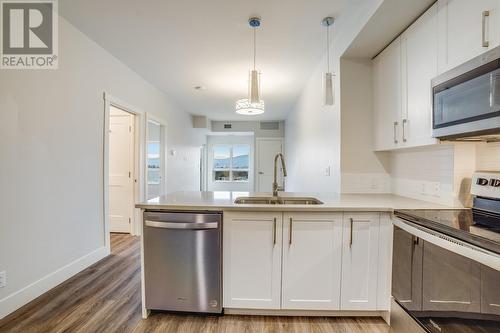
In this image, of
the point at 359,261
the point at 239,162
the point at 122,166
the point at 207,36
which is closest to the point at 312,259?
the point at 359,261

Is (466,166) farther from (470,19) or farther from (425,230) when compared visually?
(470,19)

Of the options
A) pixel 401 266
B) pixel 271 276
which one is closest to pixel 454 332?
pixel 401 266

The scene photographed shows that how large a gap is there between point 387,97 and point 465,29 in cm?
90

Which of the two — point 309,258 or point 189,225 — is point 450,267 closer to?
point 309,258

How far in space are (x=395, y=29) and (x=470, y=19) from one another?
2.48 ft

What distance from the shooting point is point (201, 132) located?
7918 millimetres

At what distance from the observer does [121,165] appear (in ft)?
13.4

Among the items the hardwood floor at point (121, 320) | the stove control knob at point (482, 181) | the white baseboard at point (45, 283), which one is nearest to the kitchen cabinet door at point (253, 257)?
the hardwood floor at point (121, 320)

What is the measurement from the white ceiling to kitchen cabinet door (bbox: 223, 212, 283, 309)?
186cm

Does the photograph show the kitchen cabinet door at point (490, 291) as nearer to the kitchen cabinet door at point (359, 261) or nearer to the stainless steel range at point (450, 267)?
the stainless steel range at point (450, 267)

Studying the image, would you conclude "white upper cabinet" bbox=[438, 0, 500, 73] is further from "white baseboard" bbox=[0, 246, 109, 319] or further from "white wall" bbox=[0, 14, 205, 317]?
"white baseboard" bbox=[0, 246, 109, 319]

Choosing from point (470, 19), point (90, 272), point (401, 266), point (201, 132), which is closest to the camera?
point (470, 19)

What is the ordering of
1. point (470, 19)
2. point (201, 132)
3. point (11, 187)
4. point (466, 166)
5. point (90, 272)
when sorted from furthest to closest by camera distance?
point (201, 132), point (90, 272), point (11, 187), point (466, 166), point (470, 19)

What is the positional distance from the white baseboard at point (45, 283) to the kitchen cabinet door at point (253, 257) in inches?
66.0
